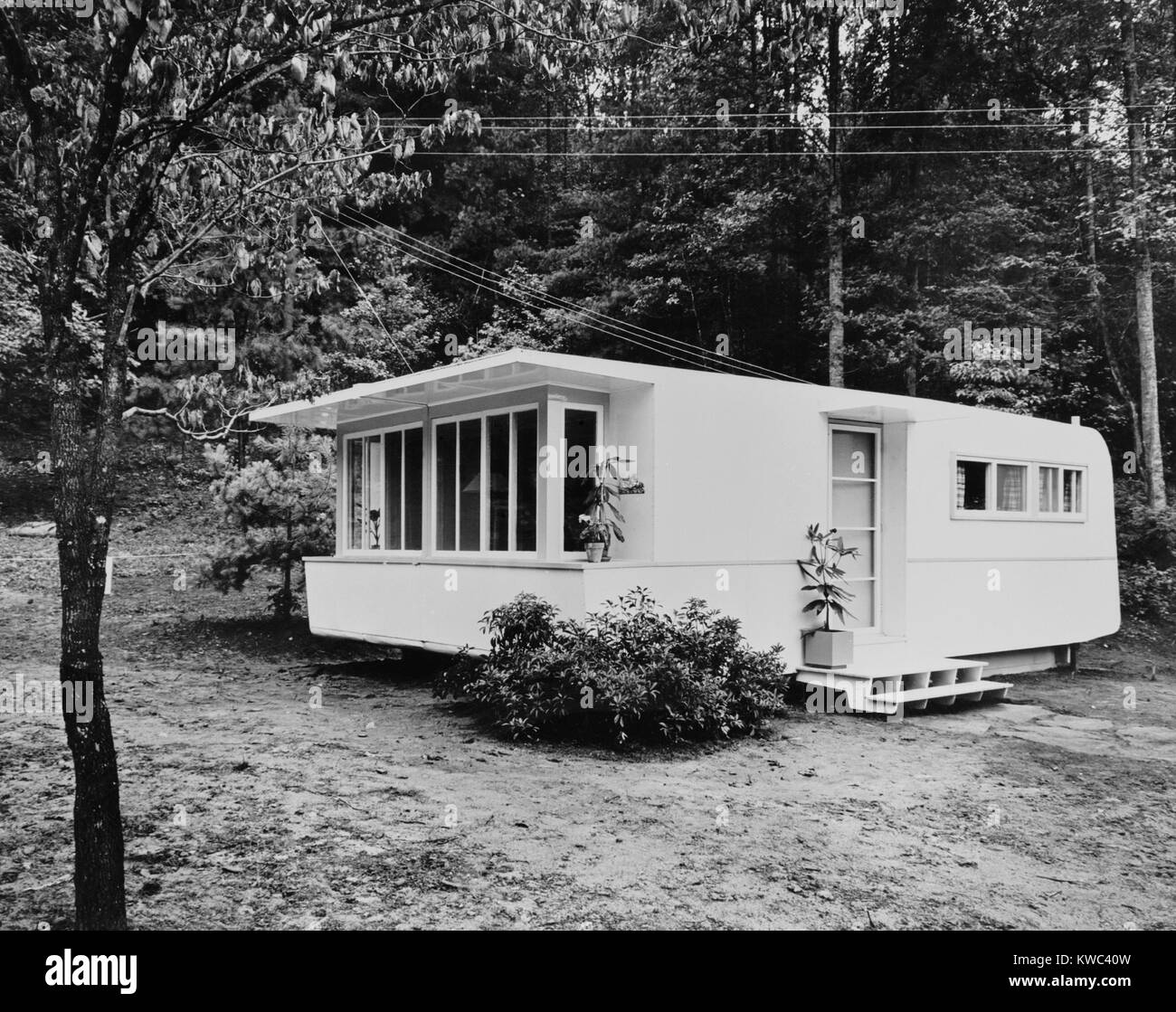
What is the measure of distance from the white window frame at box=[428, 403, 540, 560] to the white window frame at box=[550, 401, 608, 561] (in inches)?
10.9

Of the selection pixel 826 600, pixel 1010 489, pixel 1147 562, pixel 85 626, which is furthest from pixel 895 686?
pixel 1147 562

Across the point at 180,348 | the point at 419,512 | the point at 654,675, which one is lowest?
the point at 654,675

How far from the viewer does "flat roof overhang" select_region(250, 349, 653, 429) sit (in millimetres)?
8141

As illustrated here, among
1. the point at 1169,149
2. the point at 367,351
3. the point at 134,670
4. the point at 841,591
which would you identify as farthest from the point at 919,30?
the point at 134,670

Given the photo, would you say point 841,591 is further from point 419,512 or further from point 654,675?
point 419,512

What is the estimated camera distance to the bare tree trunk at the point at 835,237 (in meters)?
18.4

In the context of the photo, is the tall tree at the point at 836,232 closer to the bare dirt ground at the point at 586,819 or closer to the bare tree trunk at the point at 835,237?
the bare tree trunk at the point at 835,237

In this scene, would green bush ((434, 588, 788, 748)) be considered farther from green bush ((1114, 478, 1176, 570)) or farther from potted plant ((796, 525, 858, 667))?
green bush ((1114, 478, 1176, 570))

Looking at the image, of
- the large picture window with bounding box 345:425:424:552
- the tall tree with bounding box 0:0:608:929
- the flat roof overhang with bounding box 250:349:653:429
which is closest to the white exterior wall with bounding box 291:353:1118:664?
the flat roof overhang with bounding box 250:349:653:429

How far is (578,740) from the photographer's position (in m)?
7.71

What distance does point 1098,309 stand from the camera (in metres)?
19.0

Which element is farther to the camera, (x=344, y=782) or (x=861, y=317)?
(x=861, y=317)

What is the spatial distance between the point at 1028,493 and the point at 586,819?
9.08 meters

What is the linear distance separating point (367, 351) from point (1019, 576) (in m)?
13.3
